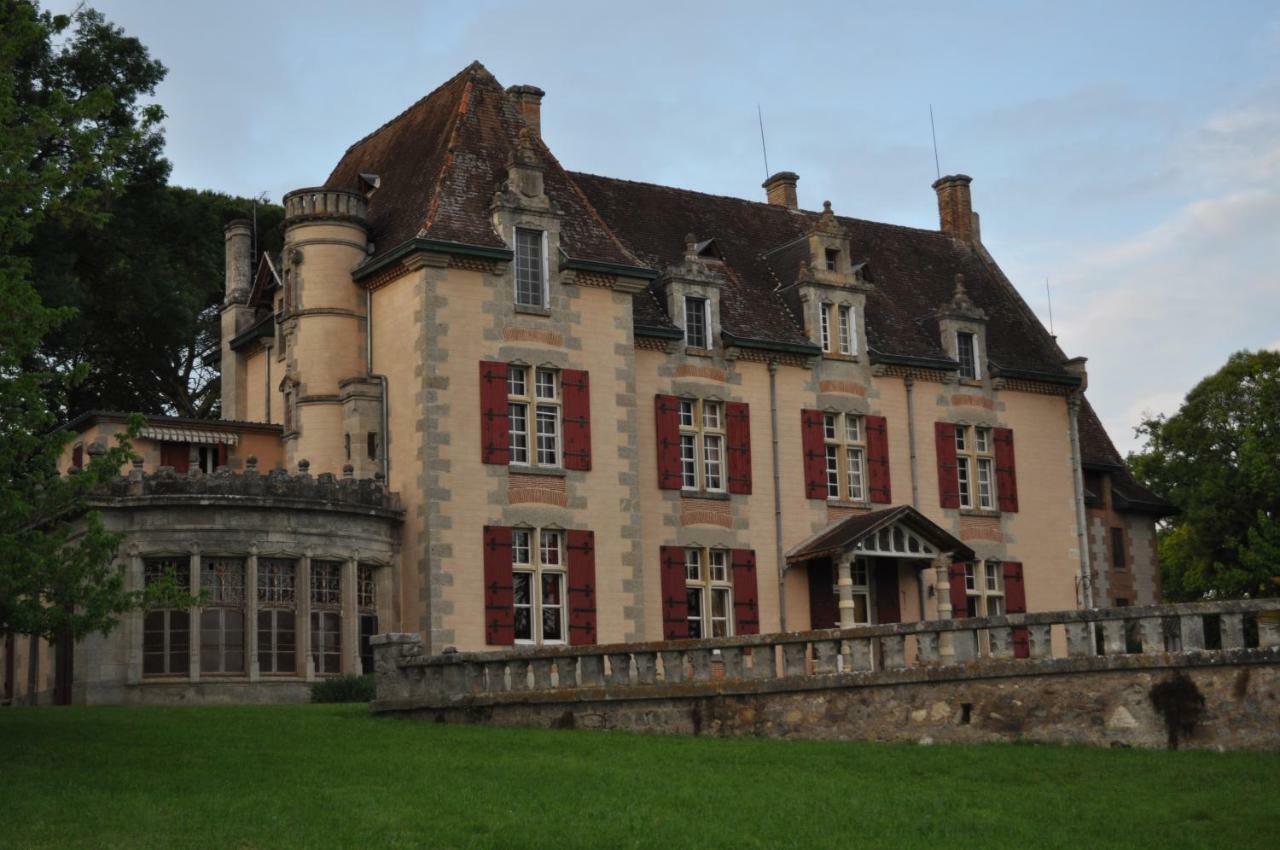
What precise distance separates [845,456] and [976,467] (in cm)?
419

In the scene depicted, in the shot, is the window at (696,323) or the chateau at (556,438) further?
the window at (696,323)

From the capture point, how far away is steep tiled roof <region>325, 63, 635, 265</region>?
36188mm

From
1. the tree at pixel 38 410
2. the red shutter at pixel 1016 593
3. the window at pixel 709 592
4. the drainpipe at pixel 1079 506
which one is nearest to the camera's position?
the tree at pixel 38 410

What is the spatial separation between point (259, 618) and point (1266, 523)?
98.7ft

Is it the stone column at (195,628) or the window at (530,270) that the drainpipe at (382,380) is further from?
the stone column at (195,628)

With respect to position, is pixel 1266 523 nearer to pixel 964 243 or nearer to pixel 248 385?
pixel 964 243

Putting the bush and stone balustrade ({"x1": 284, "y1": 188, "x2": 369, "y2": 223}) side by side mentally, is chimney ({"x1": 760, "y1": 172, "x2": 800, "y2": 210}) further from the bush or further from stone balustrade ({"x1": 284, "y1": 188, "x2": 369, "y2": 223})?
the bush

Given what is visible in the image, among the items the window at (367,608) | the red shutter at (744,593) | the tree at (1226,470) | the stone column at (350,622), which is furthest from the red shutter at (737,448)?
the tree at (1226,470)

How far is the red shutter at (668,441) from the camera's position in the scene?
38125 mm

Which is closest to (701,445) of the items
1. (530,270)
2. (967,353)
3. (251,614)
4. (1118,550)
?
(530,270)

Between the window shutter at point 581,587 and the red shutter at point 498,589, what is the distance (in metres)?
1.30

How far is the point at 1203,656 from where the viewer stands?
2131cm

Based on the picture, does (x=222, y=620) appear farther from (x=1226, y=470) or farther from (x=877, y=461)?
(x=1226, y=470)

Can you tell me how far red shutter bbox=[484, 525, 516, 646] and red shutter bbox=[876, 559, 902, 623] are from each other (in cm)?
961
